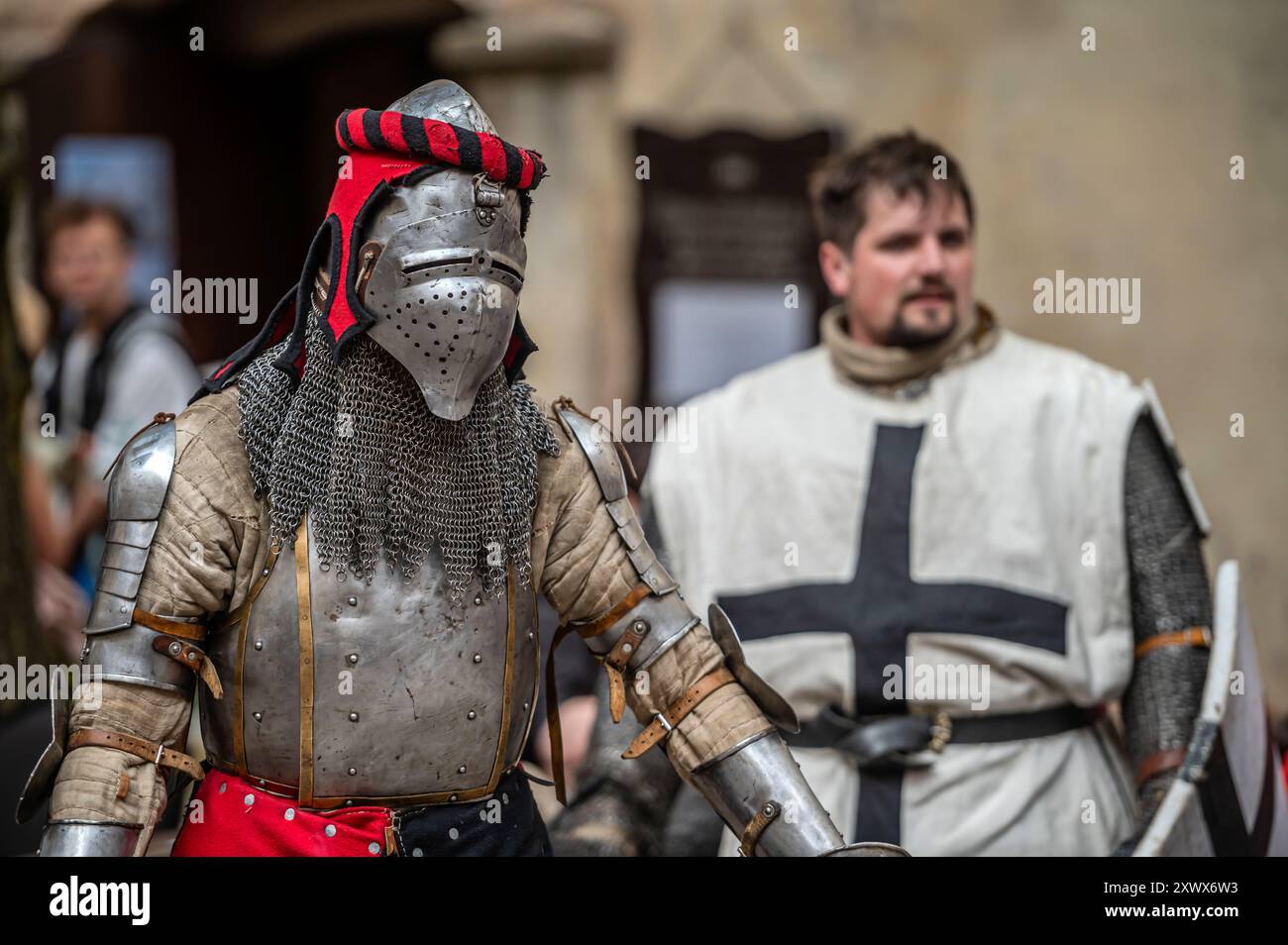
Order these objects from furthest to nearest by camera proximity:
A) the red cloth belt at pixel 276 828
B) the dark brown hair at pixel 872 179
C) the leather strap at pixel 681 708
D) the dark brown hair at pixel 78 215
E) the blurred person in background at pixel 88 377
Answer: the dark brown hair at pixel 78 215, the blurred person in background at pixel 88 377, the dark brown hair at pixel 872 179, the leather strap at pixel 681 708, the red cloth belt at pixel 276 828

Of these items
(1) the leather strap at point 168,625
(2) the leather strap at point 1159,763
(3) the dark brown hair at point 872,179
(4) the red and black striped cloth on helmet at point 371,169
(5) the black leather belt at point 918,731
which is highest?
(3) the dark brown hair at point 872,179

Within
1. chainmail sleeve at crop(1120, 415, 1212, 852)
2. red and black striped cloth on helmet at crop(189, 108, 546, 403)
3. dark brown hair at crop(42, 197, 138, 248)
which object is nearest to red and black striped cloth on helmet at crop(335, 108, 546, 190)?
red and black striped cloth on helmet at crop(189, 108, 546, 403)

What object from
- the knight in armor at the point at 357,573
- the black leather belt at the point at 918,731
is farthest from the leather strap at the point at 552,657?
the black leather belt at the point at 918,731

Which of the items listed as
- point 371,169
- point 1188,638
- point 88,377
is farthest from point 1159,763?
point 88,377

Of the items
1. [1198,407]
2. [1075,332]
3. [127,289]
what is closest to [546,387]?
[127,289]

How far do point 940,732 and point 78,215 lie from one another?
4.70 m

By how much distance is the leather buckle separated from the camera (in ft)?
11.5

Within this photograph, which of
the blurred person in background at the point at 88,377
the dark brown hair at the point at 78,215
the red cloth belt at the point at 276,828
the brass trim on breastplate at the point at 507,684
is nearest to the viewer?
the red cloth belt at the point at 276,828

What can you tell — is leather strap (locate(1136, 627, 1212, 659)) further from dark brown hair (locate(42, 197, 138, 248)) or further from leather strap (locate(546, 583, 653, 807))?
dark brown hair (locate(42, 197, 138, 248))

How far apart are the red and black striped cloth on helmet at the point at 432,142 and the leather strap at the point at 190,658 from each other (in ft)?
2.61

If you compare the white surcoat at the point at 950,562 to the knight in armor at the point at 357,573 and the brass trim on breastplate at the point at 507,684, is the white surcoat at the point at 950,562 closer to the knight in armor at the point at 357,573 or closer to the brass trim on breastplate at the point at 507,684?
the knight in armor at the point at 357,573

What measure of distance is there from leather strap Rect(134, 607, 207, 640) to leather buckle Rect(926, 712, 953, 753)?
1.79 m

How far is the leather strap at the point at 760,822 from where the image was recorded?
2.52 meters
